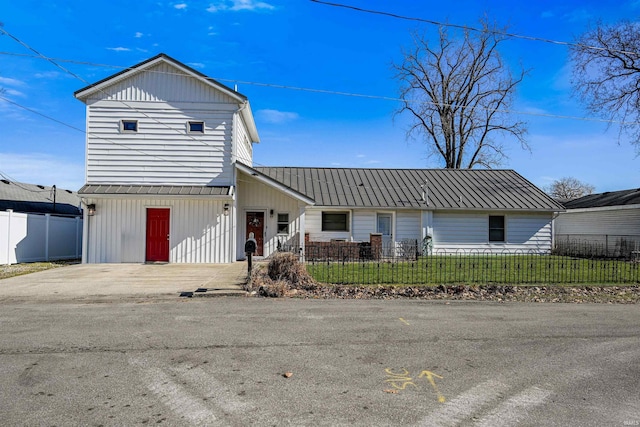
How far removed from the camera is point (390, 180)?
1026 inches

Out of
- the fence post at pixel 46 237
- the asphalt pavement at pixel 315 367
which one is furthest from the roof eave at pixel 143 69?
the asphalt pavement at pixel 315 367

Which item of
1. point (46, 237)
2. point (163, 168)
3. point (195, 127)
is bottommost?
point (46, 237)

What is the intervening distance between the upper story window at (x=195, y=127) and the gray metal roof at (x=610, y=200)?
2299cm

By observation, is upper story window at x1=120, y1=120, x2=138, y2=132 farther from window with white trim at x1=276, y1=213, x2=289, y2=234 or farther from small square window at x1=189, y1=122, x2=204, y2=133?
window with white trim at x1=276, y1=213, x2=289, y2=234

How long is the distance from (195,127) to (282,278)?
9596 mm

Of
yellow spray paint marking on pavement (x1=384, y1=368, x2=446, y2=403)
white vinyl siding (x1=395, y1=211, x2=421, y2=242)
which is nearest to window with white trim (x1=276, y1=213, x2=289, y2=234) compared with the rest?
white vinyl siding (x1=395, y1=211, x2=421, y2=242)

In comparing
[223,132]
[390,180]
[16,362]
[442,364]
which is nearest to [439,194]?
[390,180]

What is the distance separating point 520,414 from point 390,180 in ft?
73.3

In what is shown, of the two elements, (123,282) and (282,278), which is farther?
(123,282)

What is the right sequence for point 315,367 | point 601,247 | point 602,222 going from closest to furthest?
point 315,367
point 601,247
point 602,222

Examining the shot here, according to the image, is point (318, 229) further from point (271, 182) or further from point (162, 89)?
point (162, 89)

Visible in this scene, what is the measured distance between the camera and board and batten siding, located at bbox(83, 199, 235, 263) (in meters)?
18.5

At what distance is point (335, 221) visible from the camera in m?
22.8

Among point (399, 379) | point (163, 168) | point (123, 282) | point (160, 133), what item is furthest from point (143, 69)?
point (399, 379)
